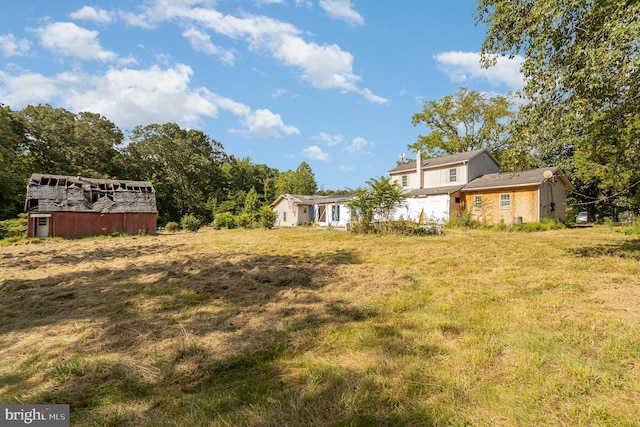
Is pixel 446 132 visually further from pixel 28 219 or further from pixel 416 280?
pixel 28 219

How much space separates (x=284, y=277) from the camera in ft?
24.1

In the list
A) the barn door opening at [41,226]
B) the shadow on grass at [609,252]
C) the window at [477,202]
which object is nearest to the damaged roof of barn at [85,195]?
the barn door opening at [41,226]

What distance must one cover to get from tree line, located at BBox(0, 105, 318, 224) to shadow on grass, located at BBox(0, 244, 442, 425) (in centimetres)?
2506

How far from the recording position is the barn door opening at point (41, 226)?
2269 centimetres

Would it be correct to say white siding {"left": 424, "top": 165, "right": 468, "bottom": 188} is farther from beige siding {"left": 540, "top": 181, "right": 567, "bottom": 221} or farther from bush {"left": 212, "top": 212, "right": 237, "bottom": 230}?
bush {"left": 212, "top": 212, "right": 237, "bottom": 230}

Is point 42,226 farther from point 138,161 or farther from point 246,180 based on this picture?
point 246,180

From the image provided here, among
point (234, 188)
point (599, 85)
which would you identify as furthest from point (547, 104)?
point (234, 188)

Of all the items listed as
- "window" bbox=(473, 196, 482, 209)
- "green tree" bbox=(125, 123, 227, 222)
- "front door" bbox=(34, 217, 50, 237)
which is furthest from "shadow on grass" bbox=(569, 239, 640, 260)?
"green tree" bbox=(125, 123, 227, 222)

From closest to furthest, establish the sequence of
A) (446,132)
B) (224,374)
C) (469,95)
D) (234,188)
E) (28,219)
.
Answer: (224,374) → (28,219) → (469,95) → (446,132) → (234,188)

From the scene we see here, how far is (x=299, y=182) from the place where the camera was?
51.5 m

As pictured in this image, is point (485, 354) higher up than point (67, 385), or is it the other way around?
point (485, 354)

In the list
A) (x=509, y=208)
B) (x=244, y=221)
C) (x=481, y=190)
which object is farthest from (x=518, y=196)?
(x=244, y=221)

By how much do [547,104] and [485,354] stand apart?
8.35 metres

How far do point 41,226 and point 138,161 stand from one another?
58.1ft
